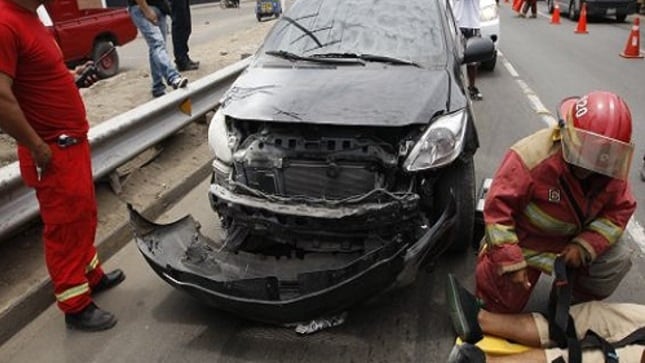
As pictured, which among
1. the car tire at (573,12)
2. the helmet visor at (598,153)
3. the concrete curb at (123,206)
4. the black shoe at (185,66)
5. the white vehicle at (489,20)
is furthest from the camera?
the car tire at (573,12)

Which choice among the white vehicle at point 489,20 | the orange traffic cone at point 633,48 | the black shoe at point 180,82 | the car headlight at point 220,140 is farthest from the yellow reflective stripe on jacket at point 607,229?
the orange traffic cone at point 633,48

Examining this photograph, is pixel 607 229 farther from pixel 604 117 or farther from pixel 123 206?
pixel 123 206

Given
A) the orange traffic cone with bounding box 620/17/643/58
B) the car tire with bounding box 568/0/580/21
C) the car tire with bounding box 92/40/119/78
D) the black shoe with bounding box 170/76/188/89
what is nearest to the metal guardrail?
the black shoe with bounding box 170/76/188/89

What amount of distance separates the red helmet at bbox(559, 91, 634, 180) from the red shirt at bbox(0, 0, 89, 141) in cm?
248

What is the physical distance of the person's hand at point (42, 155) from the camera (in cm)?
292

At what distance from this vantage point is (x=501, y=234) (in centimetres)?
277

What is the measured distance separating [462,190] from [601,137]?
115cm

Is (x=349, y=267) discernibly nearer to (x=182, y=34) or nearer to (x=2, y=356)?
(x=2, y=356)

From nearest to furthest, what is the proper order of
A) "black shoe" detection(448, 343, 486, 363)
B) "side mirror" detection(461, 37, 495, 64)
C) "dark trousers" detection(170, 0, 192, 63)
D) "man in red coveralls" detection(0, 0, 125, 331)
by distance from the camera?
1. "black shoe" detection(448, 343, 486, 363)
2. "man in red coveralls" detection(0, 0, 125, 331)
3. "side mirror" detection(461, 37, 495, 64)
4. "dark trousers" detection(170, 0, 192, 63)

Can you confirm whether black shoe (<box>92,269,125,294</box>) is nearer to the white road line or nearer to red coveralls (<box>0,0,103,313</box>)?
red coveralls (<box>0,0,103,313</box>)

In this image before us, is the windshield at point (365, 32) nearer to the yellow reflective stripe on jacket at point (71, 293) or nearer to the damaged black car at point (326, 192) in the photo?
the damaged black car at point (326, 192)

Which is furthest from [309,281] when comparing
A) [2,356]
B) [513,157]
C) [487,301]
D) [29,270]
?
[29,270]

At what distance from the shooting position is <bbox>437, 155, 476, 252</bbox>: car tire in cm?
348

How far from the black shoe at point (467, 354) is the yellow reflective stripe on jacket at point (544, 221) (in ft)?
2.21
